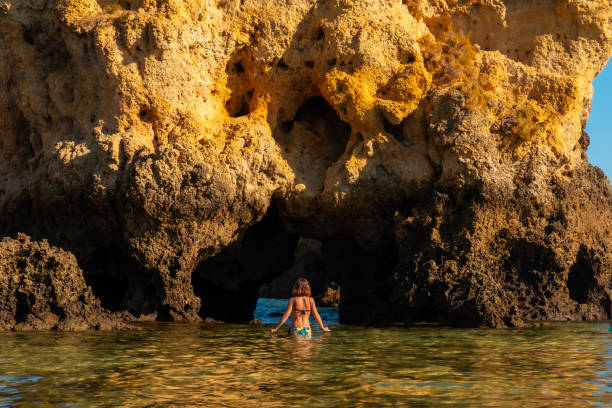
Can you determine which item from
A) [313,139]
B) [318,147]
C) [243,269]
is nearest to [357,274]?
[243,269]

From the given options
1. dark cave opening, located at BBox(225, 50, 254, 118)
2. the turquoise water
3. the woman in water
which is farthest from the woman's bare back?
dark cave opening, located at BBox(225, 50, 254, 118)

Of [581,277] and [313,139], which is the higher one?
[313,139]

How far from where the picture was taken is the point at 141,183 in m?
14.0

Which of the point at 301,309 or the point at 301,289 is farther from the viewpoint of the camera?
the point at 301,289

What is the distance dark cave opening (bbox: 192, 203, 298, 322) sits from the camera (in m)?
16.7

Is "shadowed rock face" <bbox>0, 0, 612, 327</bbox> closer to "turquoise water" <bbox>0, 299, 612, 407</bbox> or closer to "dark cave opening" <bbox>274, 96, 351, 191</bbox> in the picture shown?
"dark cave opening" <bbox>274, 96, 351, 191</bbox>

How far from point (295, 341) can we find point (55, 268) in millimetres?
4846

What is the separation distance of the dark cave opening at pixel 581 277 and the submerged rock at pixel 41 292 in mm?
9705

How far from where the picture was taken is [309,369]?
9.10m

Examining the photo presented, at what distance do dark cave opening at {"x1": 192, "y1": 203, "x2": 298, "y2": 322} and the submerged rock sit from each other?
3361mm

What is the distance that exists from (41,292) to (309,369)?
6417mm

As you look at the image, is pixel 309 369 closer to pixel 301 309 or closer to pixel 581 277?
pixel 301 309

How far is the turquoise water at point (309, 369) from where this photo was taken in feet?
24.4

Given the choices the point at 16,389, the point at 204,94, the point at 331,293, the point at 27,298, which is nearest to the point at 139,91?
the point at 204,94
